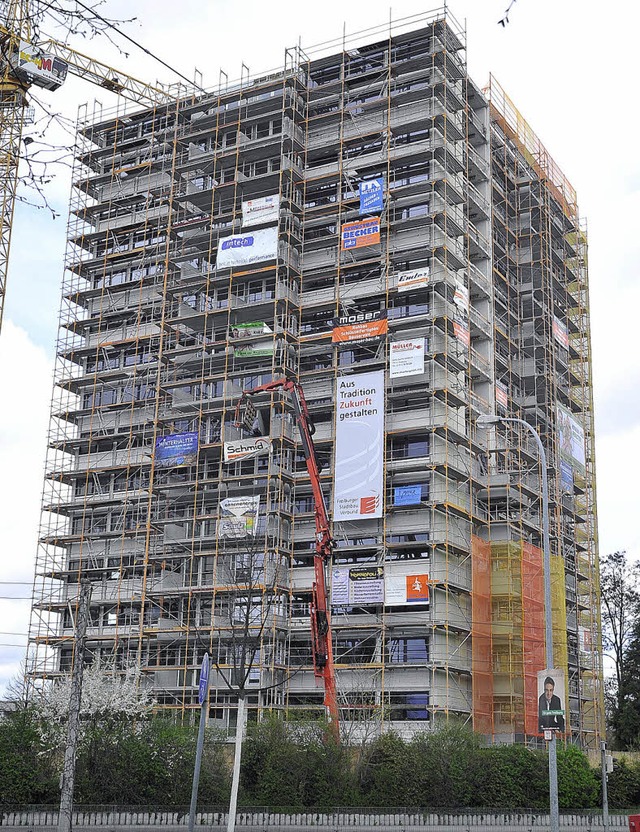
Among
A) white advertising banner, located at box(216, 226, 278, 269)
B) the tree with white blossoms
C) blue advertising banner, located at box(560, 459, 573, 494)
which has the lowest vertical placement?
the tree with white blossoms

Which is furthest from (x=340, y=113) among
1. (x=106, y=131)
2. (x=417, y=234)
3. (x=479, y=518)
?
(x=479, y=518)

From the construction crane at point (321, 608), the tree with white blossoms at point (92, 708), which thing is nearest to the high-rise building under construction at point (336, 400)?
the construction crane at point (321, 608)

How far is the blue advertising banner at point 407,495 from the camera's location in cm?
5944

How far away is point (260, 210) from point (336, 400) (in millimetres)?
13924

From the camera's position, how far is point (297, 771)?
1534 inches

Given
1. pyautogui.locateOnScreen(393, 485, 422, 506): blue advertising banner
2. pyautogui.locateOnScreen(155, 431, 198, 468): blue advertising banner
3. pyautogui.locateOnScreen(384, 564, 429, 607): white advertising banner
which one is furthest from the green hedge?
pyautogui.locateOnScreen(155, 431, 198, 468): blue advertising banner

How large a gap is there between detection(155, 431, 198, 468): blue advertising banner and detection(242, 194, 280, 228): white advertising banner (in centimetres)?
1391

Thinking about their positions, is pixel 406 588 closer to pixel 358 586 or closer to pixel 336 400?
pixel 358 586

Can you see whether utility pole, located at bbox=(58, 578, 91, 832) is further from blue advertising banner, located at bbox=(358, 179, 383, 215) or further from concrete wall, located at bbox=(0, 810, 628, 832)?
blue advertising banner, located at bbox=(358, 179, 383, 215)

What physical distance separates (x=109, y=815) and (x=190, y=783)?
3.44m

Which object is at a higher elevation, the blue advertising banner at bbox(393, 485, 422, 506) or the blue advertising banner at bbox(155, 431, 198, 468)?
the blue advertising banner at bbox(155, 431, 198, 468)

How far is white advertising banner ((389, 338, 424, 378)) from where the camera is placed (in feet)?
200

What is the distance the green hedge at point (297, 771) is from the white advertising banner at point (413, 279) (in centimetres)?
2778

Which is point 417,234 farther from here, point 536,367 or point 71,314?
point 71,314
